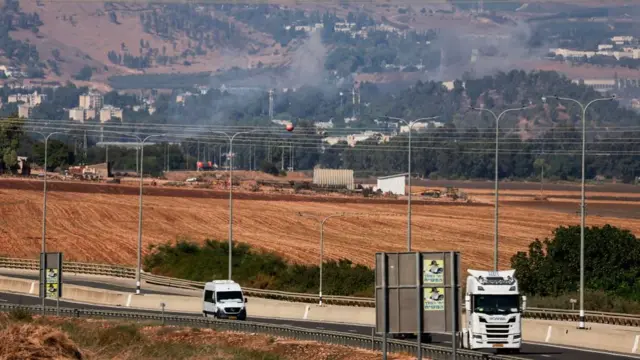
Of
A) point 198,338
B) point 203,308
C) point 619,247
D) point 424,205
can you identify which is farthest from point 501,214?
point 198,338

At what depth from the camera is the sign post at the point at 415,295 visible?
105ft

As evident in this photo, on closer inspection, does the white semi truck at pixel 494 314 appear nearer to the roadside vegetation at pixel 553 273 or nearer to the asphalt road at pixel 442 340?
the asphalt road at pixel 442 340

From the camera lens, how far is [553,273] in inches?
3378

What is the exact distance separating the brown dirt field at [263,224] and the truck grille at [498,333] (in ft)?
167

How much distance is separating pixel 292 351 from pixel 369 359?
18.9ft

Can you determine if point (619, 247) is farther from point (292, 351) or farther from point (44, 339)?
point (44, 339)

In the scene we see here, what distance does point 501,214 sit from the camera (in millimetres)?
155500

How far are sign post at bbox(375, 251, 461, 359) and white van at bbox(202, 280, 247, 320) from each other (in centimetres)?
3733

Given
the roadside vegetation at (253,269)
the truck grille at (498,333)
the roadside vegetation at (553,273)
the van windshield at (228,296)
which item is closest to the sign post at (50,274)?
the van windshield at (228,296)

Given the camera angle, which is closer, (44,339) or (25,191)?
(44,339)

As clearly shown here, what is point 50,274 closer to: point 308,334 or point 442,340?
point 308,334

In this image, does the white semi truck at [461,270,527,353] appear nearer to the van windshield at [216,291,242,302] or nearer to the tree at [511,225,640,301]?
the van windshield at [216,291,242,302]

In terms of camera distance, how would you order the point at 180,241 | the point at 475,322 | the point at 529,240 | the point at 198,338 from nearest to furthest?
the point at 475,322, the point at 198,338, the point at 180,241, the point at 529,240

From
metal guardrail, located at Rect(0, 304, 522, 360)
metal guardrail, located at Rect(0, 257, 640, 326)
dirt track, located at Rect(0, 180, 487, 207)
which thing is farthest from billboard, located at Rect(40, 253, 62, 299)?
dirt track, located at Rect(0, 180, 487, 207)
